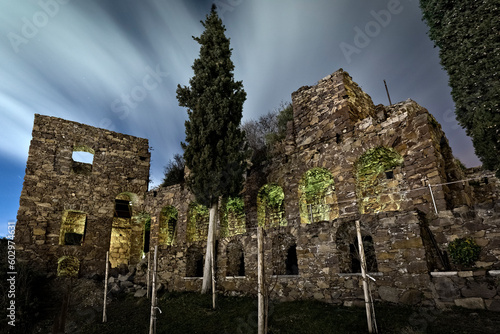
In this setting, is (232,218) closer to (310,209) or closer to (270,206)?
(270,206)

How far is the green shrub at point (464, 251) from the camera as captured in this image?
21.2 ft

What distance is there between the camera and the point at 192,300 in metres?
9.61

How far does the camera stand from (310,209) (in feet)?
33.4

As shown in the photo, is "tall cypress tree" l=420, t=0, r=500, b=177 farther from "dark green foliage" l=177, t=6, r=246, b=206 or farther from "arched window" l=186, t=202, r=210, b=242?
"arched window" l=186, t=202, r=210, b=242

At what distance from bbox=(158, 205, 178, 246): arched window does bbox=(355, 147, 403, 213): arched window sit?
1092 centimetres

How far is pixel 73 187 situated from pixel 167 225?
5635 millimetres

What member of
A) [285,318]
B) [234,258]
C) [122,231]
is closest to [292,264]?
[234,258]

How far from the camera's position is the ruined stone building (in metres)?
6.78

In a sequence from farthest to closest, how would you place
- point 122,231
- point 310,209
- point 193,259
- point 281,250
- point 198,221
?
point 122,231
point 198,221
point 193,259
point 310,209
point 281,250

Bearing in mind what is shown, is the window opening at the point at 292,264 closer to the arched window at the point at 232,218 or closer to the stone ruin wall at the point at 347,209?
the stone ruin wall at the point at 347,209

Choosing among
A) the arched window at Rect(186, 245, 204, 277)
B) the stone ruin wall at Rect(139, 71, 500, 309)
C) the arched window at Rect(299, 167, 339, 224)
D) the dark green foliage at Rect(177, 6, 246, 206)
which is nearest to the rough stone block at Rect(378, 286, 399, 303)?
the stone ruin wall at Rect(139, 71, 500, 309)

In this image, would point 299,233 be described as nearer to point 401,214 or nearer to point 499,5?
point 401,214

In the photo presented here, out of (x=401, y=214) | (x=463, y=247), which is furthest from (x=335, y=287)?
(x=463, y=247)

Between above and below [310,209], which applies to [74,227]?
above
